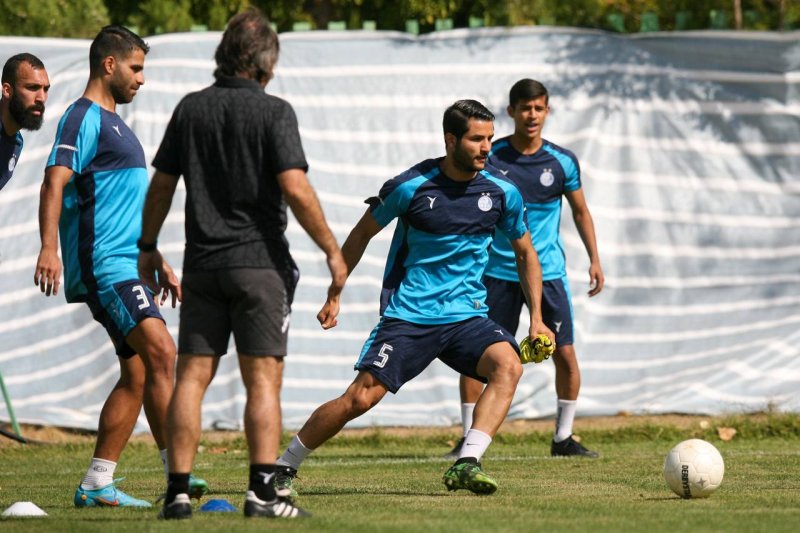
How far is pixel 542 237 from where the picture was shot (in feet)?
32.4

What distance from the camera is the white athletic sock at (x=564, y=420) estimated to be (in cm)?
1003

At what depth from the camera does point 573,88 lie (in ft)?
42.8

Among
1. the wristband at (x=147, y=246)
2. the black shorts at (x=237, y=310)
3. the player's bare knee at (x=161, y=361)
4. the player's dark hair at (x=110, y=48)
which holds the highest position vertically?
the player's dark hair at (x=110, y=48)

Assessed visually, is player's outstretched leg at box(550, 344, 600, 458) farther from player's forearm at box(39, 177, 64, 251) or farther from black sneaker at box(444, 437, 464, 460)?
player's forearm at box(39, 177, 64, 251)

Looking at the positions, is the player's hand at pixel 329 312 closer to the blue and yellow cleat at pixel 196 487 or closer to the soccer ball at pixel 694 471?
the blue and yellow cleat at pixel 196 487

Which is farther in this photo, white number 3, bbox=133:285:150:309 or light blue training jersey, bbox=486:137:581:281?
light blue training jersey, bbox=486:137:581:281

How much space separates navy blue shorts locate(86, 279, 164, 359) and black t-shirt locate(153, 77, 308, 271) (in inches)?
35.5

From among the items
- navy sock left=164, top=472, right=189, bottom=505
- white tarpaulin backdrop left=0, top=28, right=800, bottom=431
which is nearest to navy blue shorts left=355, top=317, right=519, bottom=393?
navy sock left=164, top=472, right=189, bottom=505

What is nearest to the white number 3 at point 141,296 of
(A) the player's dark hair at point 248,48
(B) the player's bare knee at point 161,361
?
(B) the player's bare knee at point 161,361

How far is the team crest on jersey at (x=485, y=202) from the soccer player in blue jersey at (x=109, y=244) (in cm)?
177

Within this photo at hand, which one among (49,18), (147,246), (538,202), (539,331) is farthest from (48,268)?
(49,18)

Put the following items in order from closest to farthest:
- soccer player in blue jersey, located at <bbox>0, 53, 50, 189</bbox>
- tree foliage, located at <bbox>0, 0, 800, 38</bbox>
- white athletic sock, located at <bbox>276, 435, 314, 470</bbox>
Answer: white athletic sock, located at <bbox>276, 435, 314, 470</bbox>, soccer player in blue jersey, located at <bbox>0, 53, 50, 189</bbox>, tree foliage, located at <bbox>0, 0, 800, 38</bbox>

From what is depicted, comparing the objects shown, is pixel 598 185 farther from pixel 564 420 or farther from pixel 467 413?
pixel 467 413

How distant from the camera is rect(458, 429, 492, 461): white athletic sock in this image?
23.8 ft
